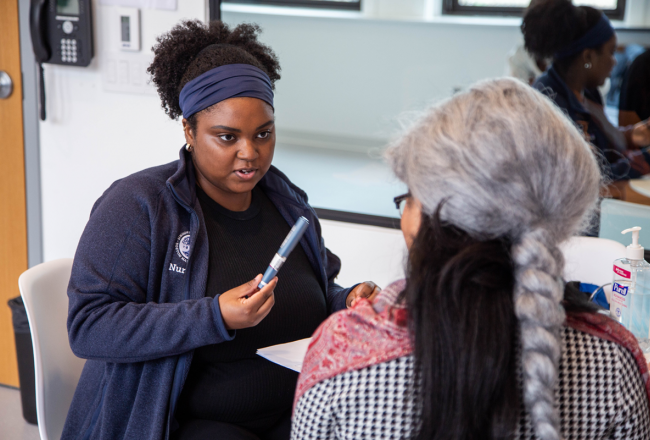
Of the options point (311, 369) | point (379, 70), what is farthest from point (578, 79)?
point (311, 369)

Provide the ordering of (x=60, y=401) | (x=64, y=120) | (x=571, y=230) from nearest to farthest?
(x=571, y=230)
(x=60, y=401)
(x=64, y=120)

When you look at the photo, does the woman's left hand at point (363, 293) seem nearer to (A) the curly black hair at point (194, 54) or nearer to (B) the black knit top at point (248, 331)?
(B) the black knit top at point (248, 331)

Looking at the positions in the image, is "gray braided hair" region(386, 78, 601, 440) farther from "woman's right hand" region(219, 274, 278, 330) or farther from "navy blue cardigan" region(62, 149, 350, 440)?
"navy blue cardigan" region(62, 149, 350, 440)

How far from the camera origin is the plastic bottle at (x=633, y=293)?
137 cm

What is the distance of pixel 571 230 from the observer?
0.78m

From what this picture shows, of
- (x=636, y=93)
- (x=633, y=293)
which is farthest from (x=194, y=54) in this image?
(x=636, y=93)

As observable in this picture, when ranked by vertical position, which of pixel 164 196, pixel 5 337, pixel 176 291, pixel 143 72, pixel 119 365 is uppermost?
pixel 143 72

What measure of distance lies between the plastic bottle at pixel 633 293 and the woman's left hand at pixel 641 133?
2.93 feet

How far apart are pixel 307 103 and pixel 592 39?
1.16m

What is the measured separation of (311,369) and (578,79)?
74.3 inches

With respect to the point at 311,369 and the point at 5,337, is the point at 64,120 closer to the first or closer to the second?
the point at 5,337

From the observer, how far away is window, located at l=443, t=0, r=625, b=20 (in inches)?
82.8

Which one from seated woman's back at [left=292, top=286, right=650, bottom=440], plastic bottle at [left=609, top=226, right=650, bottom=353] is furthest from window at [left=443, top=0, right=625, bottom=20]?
seated woman's back at [left=292, top=286, right=650, bottom=440]

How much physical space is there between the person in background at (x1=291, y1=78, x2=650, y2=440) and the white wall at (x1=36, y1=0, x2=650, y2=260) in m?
1.62
